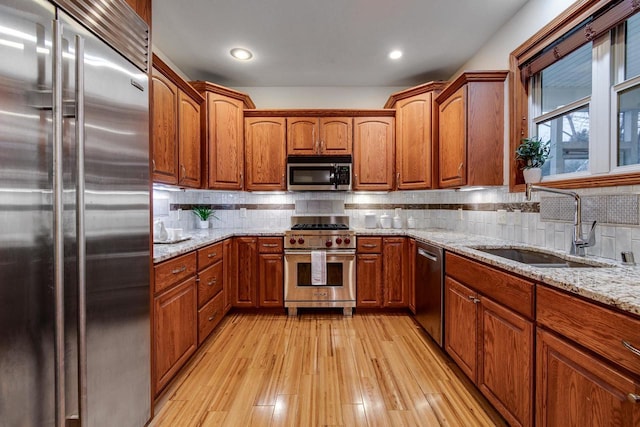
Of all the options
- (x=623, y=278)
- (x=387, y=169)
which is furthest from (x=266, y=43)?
(x=623, y=278)

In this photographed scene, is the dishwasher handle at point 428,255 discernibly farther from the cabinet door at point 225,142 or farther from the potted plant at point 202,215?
the potted plant at point 202,215

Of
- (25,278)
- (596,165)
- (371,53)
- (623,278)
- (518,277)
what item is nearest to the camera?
(25,278)

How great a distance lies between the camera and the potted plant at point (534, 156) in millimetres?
1969

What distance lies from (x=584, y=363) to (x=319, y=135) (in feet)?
9.43

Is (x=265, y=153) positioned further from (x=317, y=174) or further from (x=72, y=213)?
(x=72, y=213)

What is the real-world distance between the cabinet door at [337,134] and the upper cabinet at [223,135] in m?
0.95

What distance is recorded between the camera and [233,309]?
311 cm

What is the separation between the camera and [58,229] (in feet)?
2.97

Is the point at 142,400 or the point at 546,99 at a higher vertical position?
the point at 546,99

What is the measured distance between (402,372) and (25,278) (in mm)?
2078

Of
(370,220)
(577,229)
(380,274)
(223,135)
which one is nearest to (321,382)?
(380,274)

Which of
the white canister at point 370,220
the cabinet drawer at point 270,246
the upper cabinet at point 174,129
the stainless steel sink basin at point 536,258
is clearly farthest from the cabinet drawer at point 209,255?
the stainless steel sink basin at point 536,258

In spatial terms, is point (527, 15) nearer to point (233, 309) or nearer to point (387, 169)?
point (387, 169)

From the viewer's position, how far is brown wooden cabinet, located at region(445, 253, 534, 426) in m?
1.28
